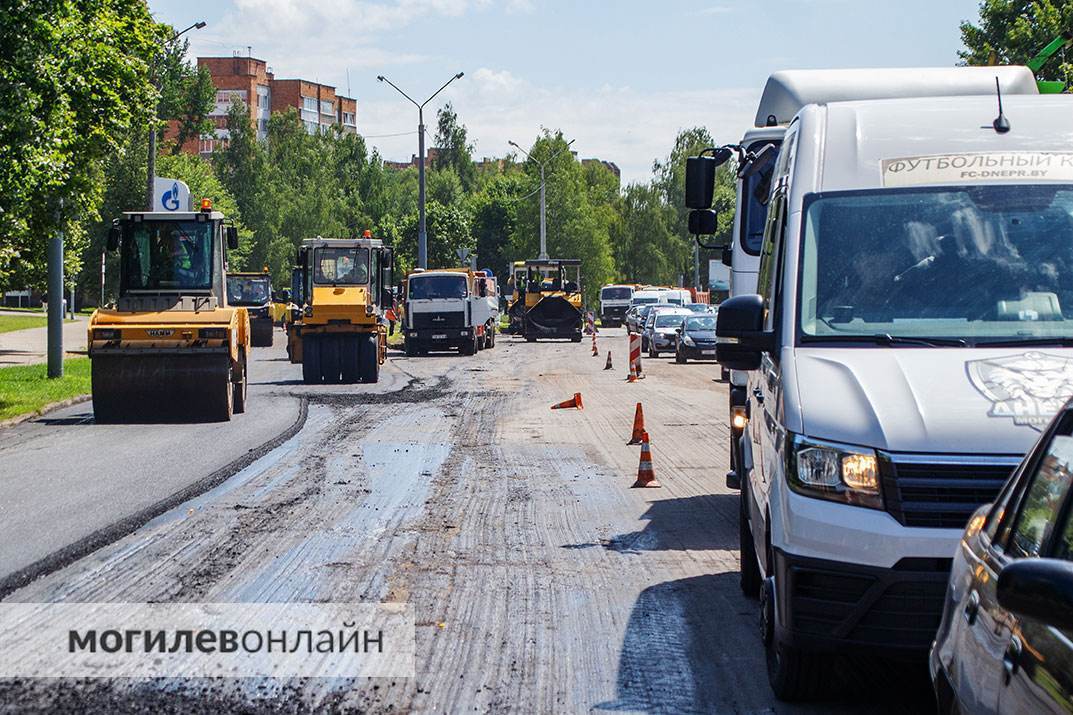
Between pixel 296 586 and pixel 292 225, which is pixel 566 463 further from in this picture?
pixel 292 225

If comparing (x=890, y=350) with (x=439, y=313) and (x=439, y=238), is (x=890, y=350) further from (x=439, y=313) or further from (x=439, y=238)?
(x=439, y=238)

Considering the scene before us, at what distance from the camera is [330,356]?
30.1 metres

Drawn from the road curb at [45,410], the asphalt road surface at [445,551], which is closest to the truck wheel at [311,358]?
the road curb at [45,410]

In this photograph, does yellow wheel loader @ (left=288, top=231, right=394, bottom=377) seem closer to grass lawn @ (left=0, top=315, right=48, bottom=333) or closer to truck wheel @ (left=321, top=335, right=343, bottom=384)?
truck wheel @ (left=321, top=335, right=343, bottom=384)

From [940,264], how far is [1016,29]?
33455 millimetres

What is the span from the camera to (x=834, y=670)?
623cm

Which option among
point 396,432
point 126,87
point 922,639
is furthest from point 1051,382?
point 126,87

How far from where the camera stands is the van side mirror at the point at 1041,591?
2816mm

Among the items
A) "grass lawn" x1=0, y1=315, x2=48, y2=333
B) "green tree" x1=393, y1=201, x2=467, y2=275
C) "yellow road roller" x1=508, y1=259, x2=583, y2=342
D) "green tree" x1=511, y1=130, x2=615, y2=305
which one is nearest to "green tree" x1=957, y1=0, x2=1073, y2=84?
"yellow road roller" x1=508, y1=259, x2=583, y2=342

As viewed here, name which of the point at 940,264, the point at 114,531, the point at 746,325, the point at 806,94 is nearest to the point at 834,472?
the point at 746,325

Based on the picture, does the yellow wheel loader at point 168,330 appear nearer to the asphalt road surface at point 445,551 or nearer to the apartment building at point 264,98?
the asphalt road surface at point 445,551

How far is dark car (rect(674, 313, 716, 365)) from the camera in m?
40.6

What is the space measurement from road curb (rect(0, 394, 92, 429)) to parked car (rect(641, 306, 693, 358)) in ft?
73.0

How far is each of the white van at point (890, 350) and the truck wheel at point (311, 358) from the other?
22.2 m
